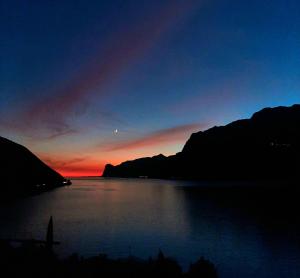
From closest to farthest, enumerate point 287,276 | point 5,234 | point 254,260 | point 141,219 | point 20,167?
point 287,276, point 254,260, point 5,234, point 141,219, point 20,167

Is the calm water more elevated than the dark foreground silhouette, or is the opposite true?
the dark foreground silhouette

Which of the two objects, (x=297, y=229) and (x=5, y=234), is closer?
(x=5, y=234)

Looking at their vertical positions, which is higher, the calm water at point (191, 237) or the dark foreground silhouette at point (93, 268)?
the dark foreground silhouette at point (93, 268)

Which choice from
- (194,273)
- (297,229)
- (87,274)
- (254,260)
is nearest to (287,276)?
(254,260)

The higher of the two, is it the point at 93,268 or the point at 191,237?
the point at 93,268

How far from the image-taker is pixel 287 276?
104ft

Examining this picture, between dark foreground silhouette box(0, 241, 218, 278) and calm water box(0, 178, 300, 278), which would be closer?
dark foreground silhouette box(0, 241, 218, 278)

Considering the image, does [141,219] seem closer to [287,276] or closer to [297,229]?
[297,229]

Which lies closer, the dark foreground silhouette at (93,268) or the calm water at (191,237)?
the dark foreground silhouette at (93,268)

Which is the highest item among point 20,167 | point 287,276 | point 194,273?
point 20,167

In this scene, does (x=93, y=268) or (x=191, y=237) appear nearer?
(x=93, y=268)

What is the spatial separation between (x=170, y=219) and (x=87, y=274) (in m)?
53.9

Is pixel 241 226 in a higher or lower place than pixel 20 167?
lower

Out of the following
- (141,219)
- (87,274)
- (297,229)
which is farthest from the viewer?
(141,219)
